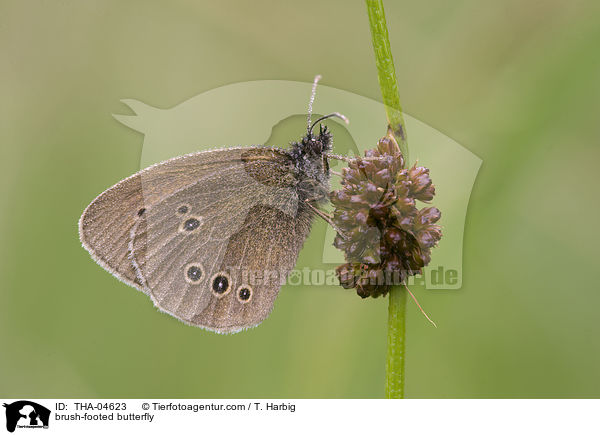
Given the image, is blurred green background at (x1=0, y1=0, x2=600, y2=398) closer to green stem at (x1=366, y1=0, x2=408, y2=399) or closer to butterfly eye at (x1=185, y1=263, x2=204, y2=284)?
butterfly eye at (x1=185, y1=263, x2=204, y2=284)

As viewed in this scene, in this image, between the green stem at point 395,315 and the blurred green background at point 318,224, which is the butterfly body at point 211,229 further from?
the green stem at point 395,315

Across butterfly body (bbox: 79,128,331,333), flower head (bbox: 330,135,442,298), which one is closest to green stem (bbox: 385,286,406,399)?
flower head (bbox: 330,135,442,298)

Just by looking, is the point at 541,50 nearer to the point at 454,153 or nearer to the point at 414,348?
the point at 454,153

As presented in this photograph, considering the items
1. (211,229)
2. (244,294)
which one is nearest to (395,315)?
(244,294)
